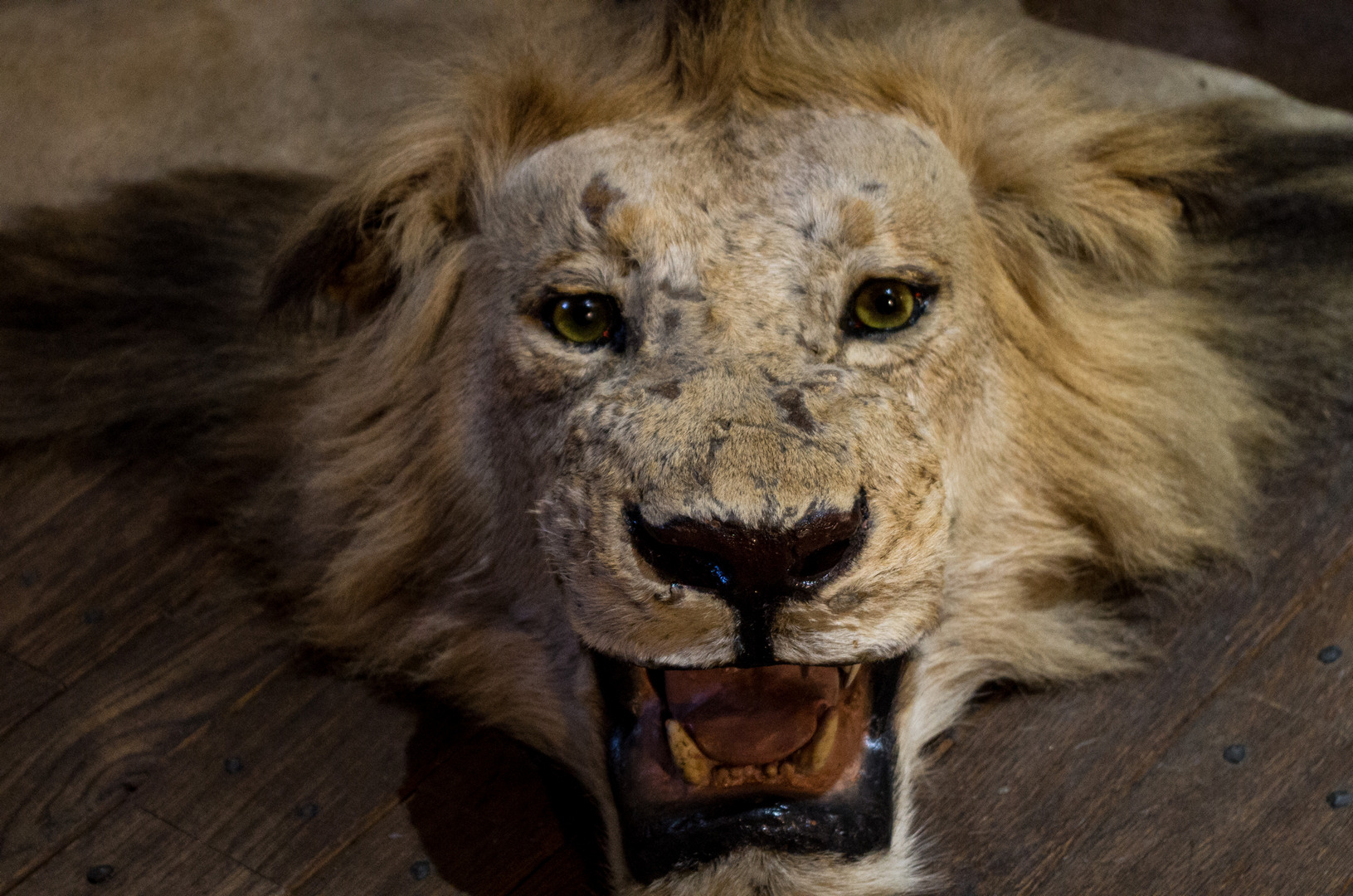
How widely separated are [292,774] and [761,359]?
838mm

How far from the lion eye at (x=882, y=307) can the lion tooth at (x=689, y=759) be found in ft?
1.62

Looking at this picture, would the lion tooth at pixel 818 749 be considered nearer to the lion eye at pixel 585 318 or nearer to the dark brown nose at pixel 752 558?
the dark brown nose at pixel 752 558

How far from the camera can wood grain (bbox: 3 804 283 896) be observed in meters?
1.77

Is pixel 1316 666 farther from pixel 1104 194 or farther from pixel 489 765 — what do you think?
pixel 489 765

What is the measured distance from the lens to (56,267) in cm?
265

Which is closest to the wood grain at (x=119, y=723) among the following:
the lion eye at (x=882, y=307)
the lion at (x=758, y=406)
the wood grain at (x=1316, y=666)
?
the lion at (x=758, y=406)

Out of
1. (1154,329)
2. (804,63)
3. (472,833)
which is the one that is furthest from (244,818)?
(1154,329)

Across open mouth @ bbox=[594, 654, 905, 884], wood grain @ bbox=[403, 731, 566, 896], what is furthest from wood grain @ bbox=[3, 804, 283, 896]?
open mouth @ bbox=[594, 654, 905, 884]

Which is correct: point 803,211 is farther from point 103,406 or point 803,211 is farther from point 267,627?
point 103,406

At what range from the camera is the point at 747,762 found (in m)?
1.58

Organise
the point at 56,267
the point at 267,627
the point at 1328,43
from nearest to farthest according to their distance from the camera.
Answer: the point at 267,627 < the point at 56,267 < the point at 1328,43

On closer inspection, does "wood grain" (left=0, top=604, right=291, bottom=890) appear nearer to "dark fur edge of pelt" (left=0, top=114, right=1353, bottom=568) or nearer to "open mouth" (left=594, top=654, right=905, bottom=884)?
"dark fur edge of pelt" (left=0, top=114, right=1353, bottom=568)

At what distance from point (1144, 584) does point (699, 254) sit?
2.64 ft

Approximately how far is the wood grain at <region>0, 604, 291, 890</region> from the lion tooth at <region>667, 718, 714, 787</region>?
0.74 metres
